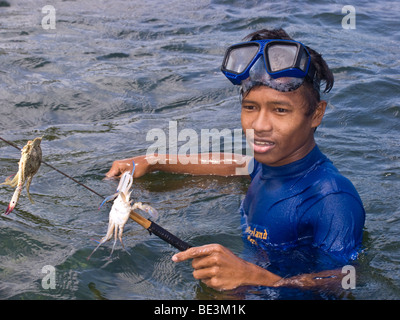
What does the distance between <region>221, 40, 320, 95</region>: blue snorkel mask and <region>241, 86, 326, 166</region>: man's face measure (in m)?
0.05

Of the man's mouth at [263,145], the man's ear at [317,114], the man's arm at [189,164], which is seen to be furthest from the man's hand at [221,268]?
the man's arm at [189,164]

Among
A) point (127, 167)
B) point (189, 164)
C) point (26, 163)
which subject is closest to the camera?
point (26, 163)

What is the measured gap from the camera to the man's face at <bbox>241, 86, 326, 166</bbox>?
3379mm

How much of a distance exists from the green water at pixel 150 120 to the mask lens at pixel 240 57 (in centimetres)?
124

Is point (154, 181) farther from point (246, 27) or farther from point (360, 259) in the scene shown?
point (246, 27)

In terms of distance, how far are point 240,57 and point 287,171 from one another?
749 mm

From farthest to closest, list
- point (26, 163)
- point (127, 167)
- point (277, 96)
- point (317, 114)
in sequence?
point (127, 167) < point (317, 114) < point (277, 96) < point (26, 163)

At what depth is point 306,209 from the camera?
11.2 ft

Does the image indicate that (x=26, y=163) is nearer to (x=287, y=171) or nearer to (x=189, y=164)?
(x=287, y=171)

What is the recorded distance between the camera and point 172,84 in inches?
302

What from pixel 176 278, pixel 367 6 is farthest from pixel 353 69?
pixel 176 278

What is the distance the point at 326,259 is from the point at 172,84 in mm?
4808

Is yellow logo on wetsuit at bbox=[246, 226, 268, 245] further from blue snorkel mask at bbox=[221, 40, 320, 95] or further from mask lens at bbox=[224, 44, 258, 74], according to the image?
mask lens at bbox=[224, 44, 258, 74]

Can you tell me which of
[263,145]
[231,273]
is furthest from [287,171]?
[231,273]
